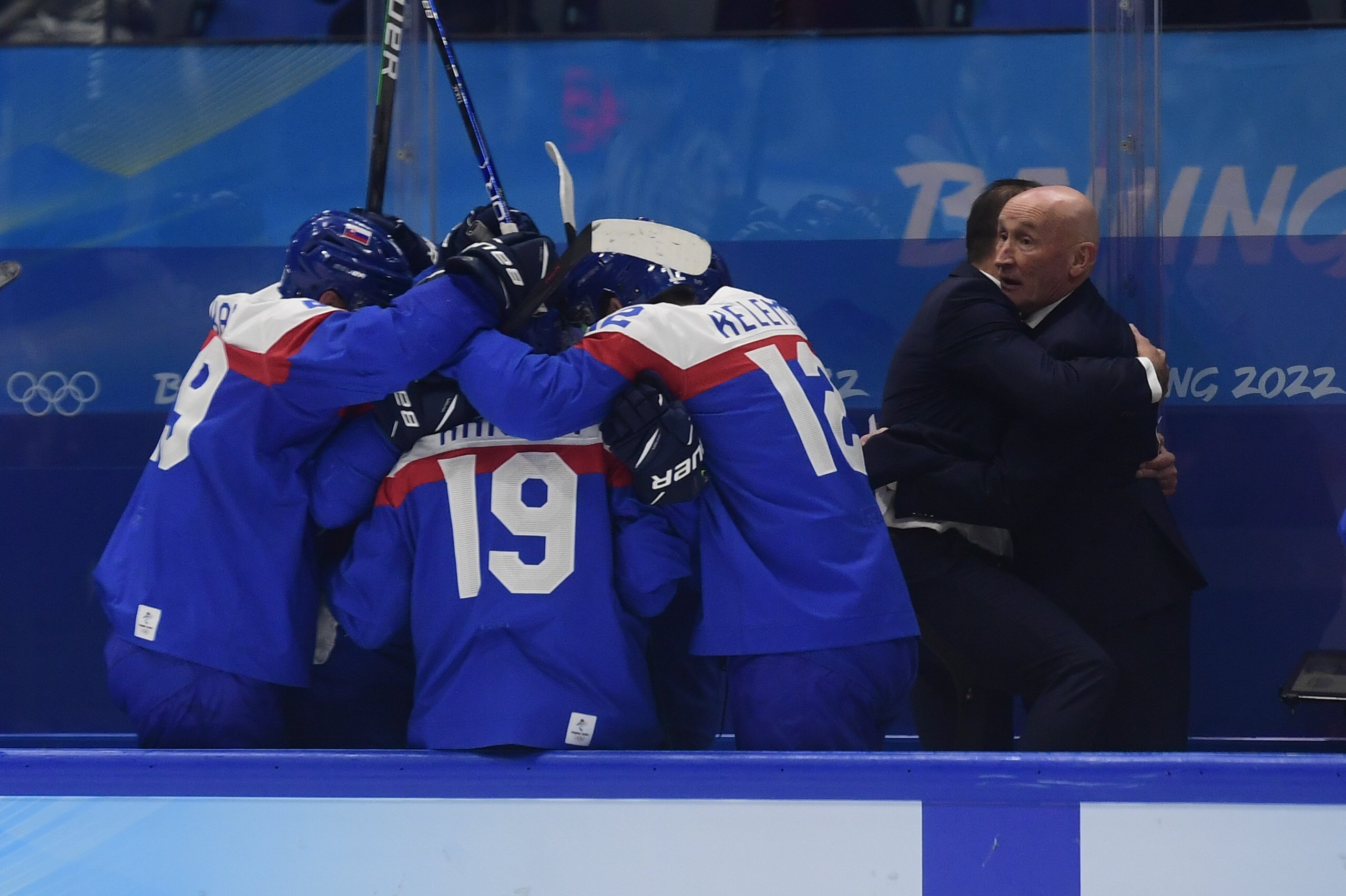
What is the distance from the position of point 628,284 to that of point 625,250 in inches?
2.4

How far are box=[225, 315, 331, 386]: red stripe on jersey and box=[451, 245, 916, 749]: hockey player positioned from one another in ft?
0.76

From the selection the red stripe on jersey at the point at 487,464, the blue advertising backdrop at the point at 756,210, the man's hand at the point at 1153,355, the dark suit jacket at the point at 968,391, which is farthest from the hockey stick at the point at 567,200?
the man's hand at the point at 1153,355

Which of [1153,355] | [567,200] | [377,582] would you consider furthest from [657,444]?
[1153,355]

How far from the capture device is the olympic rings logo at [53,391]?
10.6 ft

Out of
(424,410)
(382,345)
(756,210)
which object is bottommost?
(424,410)

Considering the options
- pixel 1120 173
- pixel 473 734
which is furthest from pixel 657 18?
pixel 473 734

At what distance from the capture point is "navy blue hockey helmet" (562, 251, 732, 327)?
2.16 metres

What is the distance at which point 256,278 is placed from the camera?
319 centimetres

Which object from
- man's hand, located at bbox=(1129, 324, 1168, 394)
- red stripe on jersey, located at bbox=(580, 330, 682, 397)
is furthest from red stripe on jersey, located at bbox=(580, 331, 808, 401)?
man's hand, located at bbox=(1129, 324, 1168, 394)

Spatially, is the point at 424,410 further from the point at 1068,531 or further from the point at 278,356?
the point at 1068,531

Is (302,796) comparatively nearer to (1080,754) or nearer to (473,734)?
(473,734)

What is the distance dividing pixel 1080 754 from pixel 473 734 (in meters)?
0.83

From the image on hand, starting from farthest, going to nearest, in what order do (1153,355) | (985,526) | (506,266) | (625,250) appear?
(1153,355) < (985,526) < (625,250) < (506,266)

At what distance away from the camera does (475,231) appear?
2.20m
